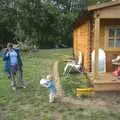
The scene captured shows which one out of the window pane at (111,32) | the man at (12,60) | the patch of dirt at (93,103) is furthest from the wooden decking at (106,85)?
the window pane at (111,32)

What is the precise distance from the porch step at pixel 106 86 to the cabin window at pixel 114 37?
125 inches

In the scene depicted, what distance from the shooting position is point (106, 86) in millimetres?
9508

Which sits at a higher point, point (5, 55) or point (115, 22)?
point (115, 22)

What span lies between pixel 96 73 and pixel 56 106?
6.75 feet

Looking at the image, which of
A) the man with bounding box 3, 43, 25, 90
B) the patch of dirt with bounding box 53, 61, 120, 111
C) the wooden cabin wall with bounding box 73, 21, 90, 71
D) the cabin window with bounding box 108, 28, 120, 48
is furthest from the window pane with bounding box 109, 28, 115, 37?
the patch of dirt with bounding box 53, 61, 120, 111

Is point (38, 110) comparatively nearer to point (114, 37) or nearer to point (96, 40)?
point (96, 40)

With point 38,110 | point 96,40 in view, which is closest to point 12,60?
point 96,40

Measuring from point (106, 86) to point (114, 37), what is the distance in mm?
3413

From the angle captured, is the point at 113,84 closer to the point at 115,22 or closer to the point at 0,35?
the point at 115,22

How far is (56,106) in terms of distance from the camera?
8.28 m

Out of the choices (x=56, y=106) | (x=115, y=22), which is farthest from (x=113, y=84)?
(x=115, y=22)

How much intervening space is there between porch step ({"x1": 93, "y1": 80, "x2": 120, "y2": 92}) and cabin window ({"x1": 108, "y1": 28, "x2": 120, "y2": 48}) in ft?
10.5

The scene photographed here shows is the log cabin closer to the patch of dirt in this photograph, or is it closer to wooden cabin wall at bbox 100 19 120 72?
wooden cabin wall at bbox 100 19 120 72

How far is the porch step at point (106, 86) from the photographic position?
9477 mm
